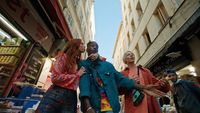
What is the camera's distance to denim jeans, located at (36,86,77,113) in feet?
6.61

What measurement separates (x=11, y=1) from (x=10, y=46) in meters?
1.58

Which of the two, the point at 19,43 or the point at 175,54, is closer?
the point at 19,43

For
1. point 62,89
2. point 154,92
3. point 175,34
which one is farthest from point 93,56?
point 175,34

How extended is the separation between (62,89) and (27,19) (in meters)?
3.48

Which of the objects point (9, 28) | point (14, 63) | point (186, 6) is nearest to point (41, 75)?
point (14, 63)

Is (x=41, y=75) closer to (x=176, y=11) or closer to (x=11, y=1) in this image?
(x=11, y=1)

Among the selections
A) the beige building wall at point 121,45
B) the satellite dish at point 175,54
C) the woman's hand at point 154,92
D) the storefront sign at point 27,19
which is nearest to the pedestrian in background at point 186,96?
the woman's hand at point 154,92

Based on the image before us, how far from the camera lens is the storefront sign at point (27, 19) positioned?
13.2 ft

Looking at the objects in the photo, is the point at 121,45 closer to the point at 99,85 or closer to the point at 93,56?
the point at 93,56

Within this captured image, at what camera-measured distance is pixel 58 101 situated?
81.3 inches

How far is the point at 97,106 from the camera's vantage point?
1771mm

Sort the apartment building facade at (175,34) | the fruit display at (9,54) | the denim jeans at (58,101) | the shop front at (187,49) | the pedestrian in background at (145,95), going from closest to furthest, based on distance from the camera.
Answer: the denim jeans at (58,101)
the pedestrian in background at (145,95)
the fruit display at (9,54)
the shop front at (187,49)
the apartment building facade at (175,34)

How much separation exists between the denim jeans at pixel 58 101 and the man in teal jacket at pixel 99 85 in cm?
35

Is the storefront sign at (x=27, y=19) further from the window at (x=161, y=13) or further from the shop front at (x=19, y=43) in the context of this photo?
the window at (x=161, y=13)
